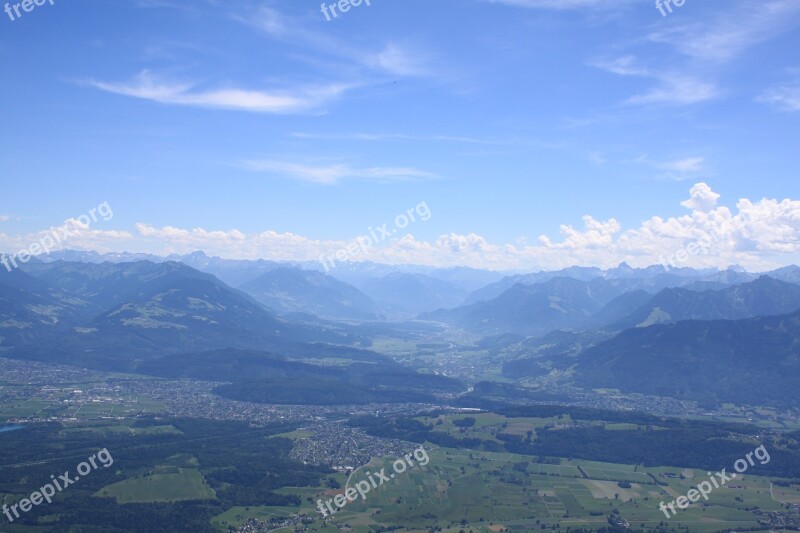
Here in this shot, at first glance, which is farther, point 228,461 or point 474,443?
point 474,443

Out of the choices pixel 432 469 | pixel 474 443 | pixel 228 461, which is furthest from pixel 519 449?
pixel 228 461

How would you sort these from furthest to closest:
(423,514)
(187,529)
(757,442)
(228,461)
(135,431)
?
(135,431)
(757,442)
(228,461)
(423,514)
(187,529)

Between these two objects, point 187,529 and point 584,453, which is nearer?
point 187,529

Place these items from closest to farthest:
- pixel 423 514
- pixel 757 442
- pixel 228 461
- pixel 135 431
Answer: pixel 423 514, pixel 228 461, pixel 757 442, pixel 135 431

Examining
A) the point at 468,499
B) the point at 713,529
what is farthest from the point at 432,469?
the point at 713,529

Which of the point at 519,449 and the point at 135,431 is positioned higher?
the point at 135,431

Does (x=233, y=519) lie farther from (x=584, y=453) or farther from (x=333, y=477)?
(x=584, y=453)

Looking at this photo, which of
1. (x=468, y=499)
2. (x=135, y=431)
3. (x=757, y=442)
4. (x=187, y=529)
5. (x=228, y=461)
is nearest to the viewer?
(x=187, y=529)

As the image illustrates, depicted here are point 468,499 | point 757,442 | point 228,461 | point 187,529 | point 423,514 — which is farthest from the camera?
point 757,442

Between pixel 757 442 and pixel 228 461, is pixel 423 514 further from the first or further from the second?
pixel 757 442
